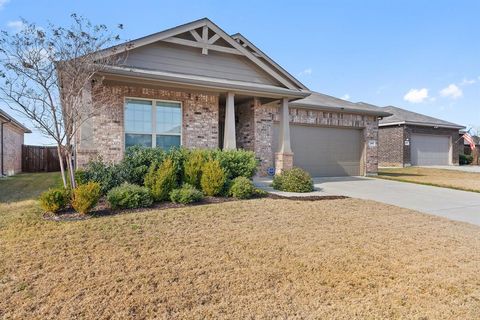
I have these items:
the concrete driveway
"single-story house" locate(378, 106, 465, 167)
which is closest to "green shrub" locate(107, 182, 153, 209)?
the concrete driveway

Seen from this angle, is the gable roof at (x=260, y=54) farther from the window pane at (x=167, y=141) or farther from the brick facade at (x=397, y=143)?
the brick facade at (x=397, y=143)

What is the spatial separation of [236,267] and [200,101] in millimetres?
7901

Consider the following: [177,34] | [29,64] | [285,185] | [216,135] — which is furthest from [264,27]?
[29,64]

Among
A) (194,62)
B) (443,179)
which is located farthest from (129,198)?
(443,179)

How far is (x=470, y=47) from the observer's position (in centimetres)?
1413

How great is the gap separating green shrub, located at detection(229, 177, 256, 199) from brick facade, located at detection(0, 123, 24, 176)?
1429 centimetres

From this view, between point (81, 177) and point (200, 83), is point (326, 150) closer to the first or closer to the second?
point (200, 83)

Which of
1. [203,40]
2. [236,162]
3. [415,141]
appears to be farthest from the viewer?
[415,141]

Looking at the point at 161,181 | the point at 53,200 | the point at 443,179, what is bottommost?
the point at 443,179

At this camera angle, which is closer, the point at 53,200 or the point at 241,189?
the point at 53,200

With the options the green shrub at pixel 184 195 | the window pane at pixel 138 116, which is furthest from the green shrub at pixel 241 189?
the window pane at pixel 138 116

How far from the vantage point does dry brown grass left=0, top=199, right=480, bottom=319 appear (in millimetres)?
3000

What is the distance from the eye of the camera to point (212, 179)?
8078 mm

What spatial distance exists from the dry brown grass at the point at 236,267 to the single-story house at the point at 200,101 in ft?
13.2
